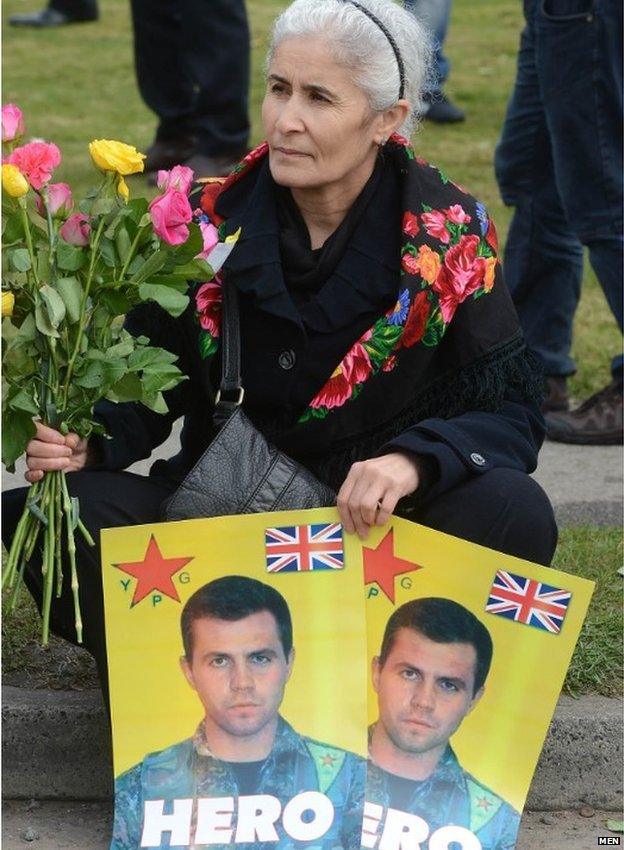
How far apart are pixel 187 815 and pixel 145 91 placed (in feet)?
14.1

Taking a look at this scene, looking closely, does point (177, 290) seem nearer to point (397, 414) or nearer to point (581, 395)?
point (397, 414)

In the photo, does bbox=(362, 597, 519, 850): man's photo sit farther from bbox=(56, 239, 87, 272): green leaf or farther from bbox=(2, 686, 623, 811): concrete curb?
bbox=(56, 239, 87, 272): green leaf

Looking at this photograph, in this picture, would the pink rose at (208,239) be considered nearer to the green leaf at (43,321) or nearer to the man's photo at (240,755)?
the green leaf at (43,321)

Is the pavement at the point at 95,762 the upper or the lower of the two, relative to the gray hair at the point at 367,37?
lower

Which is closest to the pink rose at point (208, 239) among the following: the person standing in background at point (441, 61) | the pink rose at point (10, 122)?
the pink rose at point (10, 122)

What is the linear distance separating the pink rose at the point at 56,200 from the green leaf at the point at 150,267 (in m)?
0.15

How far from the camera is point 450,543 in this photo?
2.60 m

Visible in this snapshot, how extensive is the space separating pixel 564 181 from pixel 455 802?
2.08 m

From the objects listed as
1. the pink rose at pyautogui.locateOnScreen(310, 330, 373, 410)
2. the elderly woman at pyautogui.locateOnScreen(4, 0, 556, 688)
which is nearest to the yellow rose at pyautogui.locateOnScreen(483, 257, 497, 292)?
the elderly woman at pyautogui.locateOnScreen(4, 0, 556, 688)

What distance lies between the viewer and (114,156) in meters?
2.47

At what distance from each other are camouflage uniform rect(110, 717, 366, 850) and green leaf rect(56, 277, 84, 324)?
711 mm

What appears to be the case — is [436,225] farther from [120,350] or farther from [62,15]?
[62,15]

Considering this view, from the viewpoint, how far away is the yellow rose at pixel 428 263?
2.81m

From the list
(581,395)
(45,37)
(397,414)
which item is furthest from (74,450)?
(45,37)
